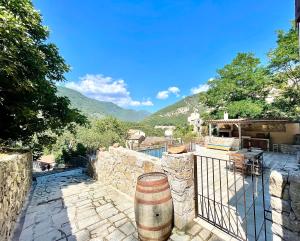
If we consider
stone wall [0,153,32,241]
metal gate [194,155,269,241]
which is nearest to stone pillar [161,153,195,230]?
metal gate [194,155,269,241]

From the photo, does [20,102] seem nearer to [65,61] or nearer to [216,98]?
[65,61]

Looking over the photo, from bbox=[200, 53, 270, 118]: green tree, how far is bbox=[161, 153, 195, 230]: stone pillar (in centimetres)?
1390

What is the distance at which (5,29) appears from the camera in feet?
11.6

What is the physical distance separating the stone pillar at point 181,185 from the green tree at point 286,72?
1404 cm

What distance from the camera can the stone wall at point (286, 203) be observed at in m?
1.43

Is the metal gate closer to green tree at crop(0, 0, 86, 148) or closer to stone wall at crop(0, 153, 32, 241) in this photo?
stone wall at crop(0, 153, 32, 241)

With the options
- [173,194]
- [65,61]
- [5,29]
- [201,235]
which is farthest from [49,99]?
[201,235]

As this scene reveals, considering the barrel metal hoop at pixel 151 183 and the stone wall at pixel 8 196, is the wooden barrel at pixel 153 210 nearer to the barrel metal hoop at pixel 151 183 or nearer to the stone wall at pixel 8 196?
the barrel metal hoop at pixel 151 183

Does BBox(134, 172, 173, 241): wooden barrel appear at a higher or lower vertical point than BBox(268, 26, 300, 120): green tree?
lower

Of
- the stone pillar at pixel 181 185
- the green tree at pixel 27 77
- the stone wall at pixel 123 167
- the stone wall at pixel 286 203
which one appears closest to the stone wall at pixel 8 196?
the green tree at pixel 27 77

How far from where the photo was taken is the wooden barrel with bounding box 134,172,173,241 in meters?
2.28

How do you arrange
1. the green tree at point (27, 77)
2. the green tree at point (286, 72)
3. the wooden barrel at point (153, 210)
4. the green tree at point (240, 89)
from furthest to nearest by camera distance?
the green tree at point (240, 89) → the green tree at point (286, 72) → the green tree at point (27, 77) → the wooden barrel at point (153, 210)

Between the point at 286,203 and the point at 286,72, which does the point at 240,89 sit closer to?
the point at 286,72

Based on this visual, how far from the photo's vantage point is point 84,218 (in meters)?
3.21
